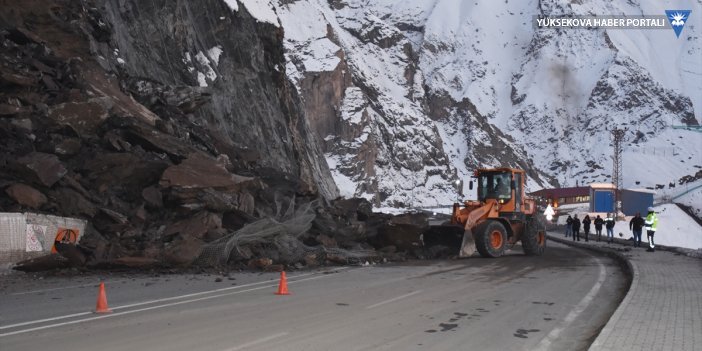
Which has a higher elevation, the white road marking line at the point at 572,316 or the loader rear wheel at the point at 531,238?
the loader rear wheel at the point at 531,238

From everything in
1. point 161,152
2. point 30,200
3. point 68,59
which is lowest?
point 30,200

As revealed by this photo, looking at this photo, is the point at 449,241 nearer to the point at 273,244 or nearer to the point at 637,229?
the point at 273,244

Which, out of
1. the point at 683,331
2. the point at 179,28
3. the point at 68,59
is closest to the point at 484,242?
the point at 683,331

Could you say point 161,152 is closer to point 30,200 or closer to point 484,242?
point 30,200

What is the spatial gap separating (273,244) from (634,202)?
252ft

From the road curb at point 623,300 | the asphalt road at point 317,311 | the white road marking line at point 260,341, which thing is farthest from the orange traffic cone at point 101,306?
the road curb at point 623,300

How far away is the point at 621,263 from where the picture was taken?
815 inches

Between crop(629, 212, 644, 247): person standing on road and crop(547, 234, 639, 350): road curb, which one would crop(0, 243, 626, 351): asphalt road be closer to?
crop(547, 234, 639, 350): road curb

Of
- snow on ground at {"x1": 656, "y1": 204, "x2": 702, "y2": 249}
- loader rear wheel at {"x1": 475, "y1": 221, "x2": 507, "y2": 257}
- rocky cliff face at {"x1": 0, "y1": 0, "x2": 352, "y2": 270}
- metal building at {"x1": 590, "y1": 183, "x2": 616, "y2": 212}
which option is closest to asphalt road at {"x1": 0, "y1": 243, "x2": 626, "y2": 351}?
rocky cliff face at {"x1": 0, "y1": 0, "x2": 352, "y2": 270}

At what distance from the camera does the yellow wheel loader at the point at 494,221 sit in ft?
72.8

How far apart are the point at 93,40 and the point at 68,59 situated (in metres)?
4.82

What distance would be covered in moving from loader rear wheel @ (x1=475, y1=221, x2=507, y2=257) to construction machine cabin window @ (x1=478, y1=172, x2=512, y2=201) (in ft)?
4.46

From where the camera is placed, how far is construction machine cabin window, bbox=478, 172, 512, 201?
2347 cm

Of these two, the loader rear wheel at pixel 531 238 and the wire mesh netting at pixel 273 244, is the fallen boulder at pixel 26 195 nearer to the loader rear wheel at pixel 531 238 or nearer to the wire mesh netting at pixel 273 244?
the wire mesh netting at pixel 273 244
